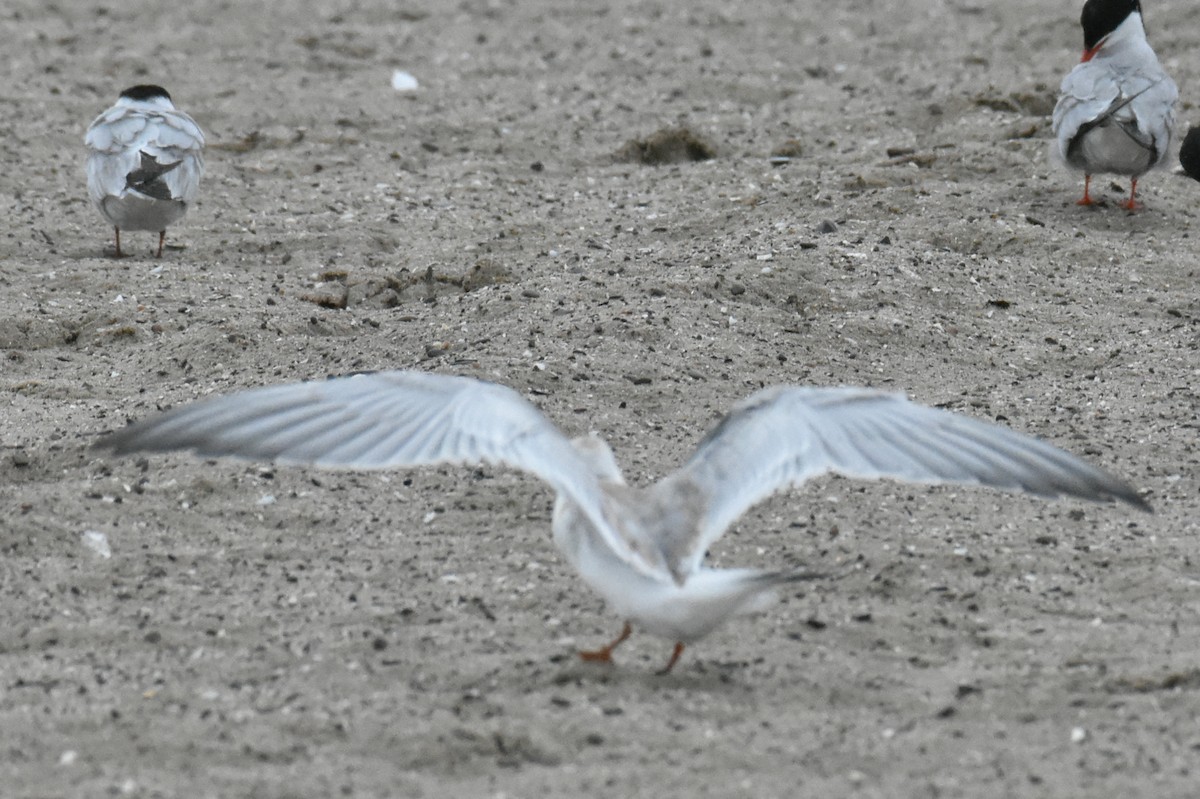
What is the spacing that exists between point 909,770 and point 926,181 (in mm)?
4831

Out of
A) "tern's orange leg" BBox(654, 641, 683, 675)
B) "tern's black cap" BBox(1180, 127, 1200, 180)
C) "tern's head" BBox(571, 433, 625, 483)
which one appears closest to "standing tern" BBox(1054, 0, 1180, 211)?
"tern's black cap" BBox(1180, 127, 1200, 180)

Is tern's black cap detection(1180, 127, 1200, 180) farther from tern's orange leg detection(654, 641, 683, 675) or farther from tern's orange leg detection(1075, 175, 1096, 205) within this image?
tern's orange leg detection(654, 641, 683, 675)

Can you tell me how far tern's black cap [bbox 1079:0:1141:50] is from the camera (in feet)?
26.3

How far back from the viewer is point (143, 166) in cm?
705

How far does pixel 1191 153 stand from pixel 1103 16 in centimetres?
82

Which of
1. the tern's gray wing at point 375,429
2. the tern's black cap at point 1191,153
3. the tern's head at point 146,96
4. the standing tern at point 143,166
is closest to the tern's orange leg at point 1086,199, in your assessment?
the tern's black cap at point 1191,153

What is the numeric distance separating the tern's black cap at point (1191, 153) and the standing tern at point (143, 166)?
4.39 m

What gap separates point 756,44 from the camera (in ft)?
34.4

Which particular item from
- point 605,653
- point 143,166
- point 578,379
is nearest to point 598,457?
point 605,653

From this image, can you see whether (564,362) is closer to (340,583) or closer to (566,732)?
(340,583)

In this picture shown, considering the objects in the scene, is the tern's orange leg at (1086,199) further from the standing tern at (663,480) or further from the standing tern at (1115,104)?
the standing tern at (663,480)

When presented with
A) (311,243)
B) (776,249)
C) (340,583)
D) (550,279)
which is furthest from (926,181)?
(340,583)

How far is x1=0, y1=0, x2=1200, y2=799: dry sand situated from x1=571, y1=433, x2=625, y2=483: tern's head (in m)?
0.41

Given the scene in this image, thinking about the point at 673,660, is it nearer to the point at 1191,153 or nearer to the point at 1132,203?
the point at 1132,203
